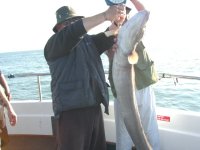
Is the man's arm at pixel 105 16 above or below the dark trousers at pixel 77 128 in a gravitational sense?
above

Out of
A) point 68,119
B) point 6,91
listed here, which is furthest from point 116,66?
point 6,91

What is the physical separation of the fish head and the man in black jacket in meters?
0.81

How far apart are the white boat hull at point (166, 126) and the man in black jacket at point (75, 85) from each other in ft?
3.32

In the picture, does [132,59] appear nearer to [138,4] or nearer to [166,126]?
[138,4]

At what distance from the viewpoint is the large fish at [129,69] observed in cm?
252

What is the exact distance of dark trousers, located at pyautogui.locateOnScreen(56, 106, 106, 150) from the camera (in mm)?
3562

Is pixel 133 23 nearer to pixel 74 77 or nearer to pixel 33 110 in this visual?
pixel 74 77

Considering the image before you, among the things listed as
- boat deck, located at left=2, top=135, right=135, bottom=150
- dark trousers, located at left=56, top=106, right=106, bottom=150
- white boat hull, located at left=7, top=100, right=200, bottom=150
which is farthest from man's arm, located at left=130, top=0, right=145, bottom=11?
boat deck, located at left=2, top=135, right=135, bottom=150

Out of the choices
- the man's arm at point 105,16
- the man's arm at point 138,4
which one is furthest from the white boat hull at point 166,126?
the man's arm at point 105,16

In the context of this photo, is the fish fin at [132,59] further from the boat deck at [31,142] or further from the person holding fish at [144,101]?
the boat deck at [31,142]

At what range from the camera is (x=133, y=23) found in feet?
8.21

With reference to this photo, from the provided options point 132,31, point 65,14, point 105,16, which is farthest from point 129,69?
point 65,14

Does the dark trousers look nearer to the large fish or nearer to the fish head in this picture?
the large fish

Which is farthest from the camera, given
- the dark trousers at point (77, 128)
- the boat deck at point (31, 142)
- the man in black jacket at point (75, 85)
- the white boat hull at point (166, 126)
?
the boat deck at point (31, 142)
